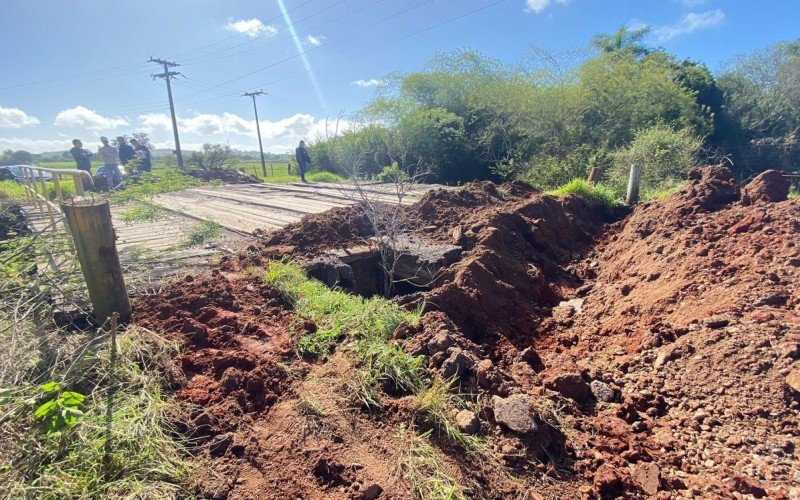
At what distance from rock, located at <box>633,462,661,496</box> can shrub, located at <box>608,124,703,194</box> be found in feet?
24.0

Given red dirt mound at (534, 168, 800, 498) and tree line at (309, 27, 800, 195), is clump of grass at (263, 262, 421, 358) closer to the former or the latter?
red dirt mound at (534, 168, 800, 498)

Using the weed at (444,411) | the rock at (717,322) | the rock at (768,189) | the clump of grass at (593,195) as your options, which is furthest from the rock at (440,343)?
the clump of grass at (593,195)

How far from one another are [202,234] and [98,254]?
2.79 metres

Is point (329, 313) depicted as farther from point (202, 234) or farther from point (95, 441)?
point (202, 234)

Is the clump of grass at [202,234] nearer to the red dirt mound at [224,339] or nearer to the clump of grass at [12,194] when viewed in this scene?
the red dirt mound at [224,339]

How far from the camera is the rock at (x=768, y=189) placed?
484 centimetres

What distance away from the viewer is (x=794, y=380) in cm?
224

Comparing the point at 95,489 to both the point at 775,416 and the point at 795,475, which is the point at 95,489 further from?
the point at 775,416

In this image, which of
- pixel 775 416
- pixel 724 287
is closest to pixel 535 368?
pixel 775 416

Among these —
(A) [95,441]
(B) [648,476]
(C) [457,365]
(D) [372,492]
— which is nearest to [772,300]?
(B) [648,476]

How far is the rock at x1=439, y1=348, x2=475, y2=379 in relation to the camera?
8.09 feet

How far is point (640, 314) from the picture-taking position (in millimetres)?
3713

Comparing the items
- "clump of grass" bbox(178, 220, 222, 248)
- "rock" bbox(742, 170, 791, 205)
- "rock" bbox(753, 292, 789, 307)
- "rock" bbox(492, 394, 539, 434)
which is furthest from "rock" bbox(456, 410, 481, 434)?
"rock" bbox(742, 170, 791, 205)

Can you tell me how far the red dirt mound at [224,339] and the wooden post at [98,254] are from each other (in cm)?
23
